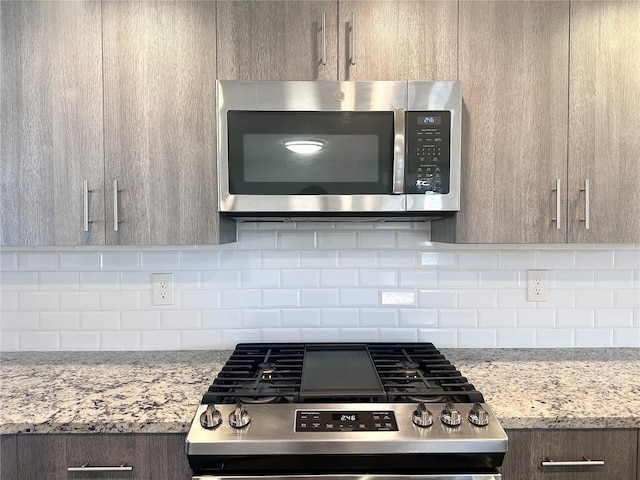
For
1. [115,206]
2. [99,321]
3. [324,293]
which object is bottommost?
[99,321]

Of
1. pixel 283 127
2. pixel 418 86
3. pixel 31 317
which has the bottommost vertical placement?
pixel 31 317

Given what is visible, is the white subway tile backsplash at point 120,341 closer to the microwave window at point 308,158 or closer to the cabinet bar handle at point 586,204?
Answer: the microwave window at point 308,158

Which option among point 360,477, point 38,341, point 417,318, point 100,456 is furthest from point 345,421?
point 38,341

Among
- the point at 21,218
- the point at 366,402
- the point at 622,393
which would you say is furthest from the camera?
the point at 21,218

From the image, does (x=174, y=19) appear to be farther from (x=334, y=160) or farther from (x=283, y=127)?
(x=334, y=160)

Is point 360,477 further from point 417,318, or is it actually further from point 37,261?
point 37,261

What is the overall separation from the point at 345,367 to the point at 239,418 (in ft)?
1.46

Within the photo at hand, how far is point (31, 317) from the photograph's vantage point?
1757 millimetres

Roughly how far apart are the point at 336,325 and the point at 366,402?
589 millimetres

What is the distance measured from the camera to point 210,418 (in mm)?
1098

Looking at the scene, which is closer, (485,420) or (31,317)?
(485,420)

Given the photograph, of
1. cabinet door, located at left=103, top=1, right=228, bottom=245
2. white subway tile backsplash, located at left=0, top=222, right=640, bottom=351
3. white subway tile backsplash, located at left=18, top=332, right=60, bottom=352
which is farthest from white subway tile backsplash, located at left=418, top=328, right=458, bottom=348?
white subway tile backsplash, located at left=18, top=332, right=60, bottom=352

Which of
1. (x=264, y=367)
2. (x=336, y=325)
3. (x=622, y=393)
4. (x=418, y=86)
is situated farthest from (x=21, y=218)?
(x=622, y=393)

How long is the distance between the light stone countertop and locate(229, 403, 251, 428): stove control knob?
0.44 feet
